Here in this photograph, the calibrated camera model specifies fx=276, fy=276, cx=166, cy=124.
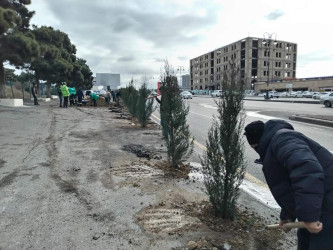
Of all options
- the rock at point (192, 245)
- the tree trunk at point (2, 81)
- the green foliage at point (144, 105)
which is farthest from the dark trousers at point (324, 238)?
the tree trunk at point (2, 81)

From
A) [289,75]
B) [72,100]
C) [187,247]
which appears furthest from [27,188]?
[289,75]

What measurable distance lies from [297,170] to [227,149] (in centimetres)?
147

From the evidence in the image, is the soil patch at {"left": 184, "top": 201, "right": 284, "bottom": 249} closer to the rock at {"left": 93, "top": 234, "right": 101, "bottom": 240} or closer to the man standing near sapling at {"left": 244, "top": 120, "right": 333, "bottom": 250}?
the man standing near sapling at {"left": 244, "top": 120, "right": 333, "bottom": 250}

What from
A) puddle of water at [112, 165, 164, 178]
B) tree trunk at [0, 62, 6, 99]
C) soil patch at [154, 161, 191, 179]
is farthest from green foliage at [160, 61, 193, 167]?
tree trunk at [0, 62, 6, 99]

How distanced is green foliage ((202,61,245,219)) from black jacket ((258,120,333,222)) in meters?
1.03

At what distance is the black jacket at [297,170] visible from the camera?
1539 mm

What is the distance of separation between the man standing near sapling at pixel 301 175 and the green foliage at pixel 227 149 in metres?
1.01

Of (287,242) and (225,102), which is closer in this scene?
(287,242)

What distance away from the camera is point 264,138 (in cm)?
192

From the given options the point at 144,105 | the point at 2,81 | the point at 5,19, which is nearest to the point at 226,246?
the point at 144,105

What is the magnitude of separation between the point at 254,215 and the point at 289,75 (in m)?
108

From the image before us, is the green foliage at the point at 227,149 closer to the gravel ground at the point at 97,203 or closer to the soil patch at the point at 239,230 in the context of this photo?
the soil patch at the point at 239,230

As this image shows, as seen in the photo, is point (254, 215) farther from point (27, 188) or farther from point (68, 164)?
point (68, 164)

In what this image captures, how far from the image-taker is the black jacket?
1539 mm
